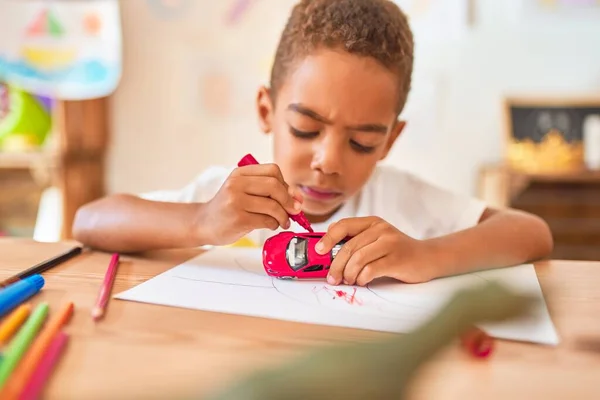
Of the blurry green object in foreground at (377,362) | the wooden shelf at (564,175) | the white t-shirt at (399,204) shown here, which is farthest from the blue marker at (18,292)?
the wooden shelf at (564,175)

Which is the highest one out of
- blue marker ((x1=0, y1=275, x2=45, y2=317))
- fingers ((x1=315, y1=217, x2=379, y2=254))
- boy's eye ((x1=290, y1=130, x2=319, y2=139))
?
boy's eye ((x1=290, y1=130, x2=319, y2=139))

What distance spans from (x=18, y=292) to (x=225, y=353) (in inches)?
7.1

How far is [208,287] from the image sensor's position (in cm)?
47

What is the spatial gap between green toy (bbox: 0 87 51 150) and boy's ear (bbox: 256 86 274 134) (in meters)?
1.24

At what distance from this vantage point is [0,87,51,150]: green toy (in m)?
1.83

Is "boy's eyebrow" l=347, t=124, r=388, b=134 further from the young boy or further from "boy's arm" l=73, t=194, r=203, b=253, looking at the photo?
"boy's arm" l=73, t=194, r=203, b=253

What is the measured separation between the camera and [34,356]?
0.28 metres

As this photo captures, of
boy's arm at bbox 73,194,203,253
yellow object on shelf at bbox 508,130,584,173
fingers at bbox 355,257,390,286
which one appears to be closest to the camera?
fingers at bbox 355,257,390,286

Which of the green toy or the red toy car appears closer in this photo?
the red toy car

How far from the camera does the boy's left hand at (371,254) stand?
0.50 meters

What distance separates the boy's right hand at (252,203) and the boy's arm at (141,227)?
1.9 inches

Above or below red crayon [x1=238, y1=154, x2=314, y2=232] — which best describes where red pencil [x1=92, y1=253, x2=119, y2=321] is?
below

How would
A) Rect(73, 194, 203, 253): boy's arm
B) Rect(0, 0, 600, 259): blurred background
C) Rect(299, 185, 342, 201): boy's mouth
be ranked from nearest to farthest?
Rect(73, 194, 203, 253): boy's arm → Rect(299, 185, 342, 201): boy's mouth → Rect(0, 0, 600, 259): blurred background

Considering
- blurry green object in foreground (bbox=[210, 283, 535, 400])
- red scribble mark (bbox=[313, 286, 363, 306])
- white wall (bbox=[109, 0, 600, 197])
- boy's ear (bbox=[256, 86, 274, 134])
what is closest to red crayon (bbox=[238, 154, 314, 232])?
Result: red scribble mark (bbox=[313, 286, 363, 306])
